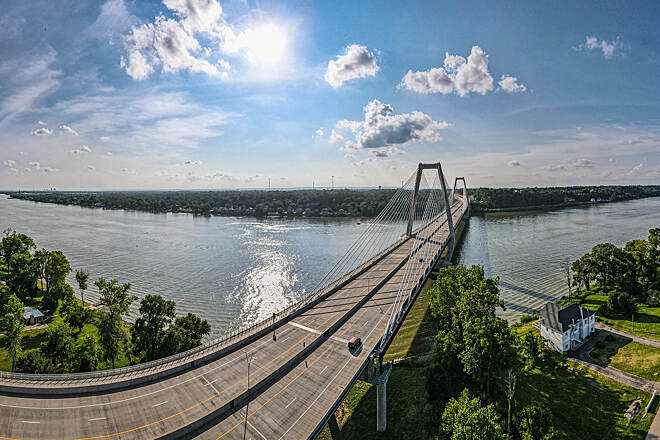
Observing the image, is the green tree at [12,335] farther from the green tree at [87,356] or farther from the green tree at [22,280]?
the green tree at [22,280]

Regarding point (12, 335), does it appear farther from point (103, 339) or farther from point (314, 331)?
point (314, 331)

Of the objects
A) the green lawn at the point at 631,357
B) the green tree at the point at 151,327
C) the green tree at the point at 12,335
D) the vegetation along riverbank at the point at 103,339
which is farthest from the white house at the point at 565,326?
the green tree at the point at 12,335

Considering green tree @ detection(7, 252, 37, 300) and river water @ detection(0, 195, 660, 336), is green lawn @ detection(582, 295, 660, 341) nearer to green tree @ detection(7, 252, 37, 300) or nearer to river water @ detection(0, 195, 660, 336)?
river water @ detection(0, 195, 660, 336)

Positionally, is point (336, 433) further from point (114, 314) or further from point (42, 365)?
point (42, 365)

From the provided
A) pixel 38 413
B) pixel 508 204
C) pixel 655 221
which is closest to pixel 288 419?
pixel 38 413

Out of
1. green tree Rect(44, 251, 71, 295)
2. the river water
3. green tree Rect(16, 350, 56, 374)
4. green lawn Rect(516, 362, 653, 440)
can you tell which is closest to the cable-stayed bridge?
green tree Rect(16, 350, 56, 374)

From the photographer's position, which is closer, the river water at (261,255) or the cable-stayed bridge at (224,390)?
the cable-stayed bridge at (224,390)

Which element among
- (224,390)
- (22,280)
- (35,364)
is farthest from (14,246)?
(224,390)
